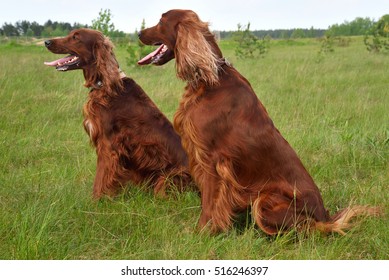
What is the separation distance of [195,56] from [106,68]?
3.49 ft

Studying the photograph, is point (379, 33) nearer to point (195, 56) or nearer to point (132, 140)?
point (132, 140)

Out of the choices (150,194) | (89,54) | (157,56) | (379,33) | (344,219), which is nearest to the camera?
(344,219)

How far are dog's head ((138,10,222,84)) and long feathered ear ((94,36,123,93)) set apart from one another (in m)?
0.55

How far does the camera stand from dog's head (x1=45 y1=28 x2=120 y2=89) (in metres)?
3.76

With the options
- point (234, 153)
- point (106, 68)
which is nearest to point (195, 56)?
point (234, 153)

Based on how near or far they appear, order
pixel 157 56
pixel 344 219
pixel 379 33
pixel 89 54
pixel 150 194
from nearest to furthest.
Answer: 1. pixel 344 219
2. pixel 157 56
3. pixel 150 194
4. pixel 89 54
5. pixel 379 33

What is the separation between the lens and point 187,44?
3.00m

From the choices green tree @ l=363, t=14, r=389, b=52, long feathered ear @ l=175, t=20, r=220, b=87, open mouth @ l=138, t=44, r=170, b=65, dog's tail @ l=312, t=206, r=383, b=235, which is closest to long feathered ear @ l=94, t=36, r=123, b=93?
open mouth @ l=138, t=44, r=170, b=65

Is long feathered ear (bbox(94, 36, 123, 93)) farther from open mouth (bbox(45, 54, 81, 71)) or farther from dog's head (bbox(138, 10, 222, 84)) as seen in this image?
dog's head (bbox(138, 10, 222, 84))

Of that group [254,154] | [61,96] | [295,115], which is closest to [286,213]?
[254,154]

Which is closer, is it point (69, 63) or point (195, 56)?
point (195, 56)
